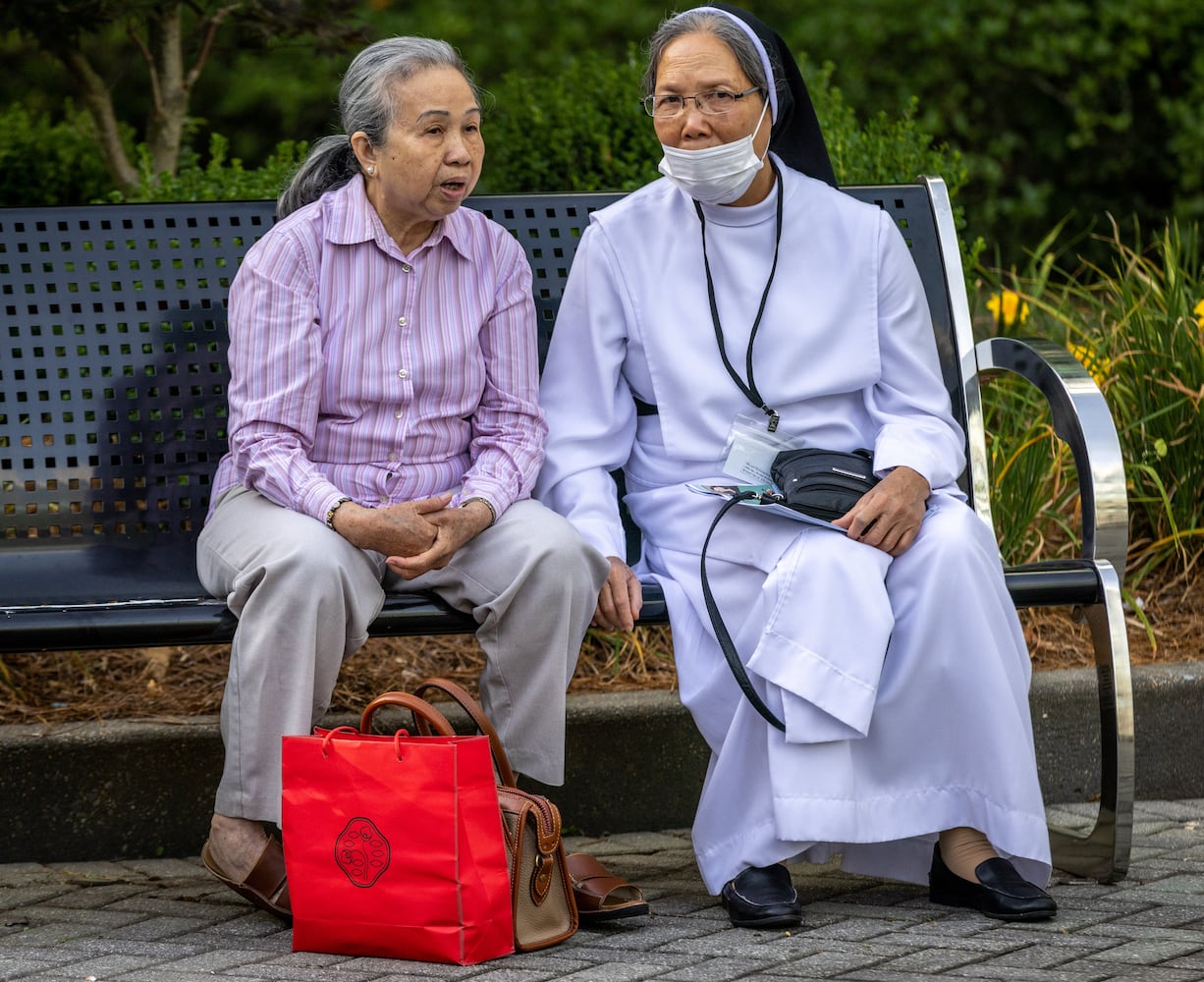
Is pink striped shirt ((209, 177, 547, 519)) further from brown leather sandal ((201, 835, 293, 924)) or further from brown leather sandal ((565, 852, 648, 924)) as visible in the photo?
brown leather sandal ((565, 852, 648, 924))

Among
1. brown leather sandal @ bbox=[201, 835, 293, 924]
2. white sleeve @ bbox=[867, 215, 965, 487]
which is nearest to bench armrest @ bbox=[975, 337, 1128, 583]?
white sleeve @ bbox=[867, 215, 965, 487]

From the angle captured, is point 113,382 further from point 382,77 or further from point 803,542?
point 803,542

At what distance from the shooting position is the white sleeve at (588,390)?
360 cm

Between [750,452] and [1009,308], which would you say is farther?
[1009,308]

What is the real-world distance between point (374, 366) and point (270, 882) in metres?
1.02

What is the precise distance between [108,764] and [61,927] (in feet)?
1.78

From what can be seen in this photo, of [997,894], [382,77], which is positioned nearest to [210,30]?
[382,77]

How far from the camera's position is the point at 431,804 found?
2832mm

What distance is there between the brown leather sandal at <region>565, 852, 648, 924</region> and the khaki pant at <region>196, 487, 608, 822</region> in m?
0.20

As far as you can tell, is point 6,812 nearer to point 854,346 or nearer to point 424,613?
point 424,613

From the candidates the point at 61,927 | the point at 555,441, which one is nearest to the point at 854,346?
the point at 555,441

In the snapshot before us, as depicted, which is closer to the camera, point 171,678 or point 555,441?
point 555,441

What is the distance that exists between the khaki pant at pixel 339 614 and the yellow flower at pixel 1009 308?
2.17 metres

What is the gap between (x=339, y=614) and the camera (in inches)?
123
